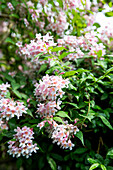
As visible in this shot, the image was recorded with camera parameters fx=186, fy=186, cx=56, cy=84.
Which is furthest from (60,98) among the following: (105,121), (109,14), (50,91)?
(109,14)

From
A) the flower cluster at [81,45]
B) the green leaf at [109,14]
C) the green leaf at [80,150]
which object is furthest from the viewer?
the green leaf at [109,14]

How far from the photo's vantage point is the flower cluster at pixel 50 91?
123cm

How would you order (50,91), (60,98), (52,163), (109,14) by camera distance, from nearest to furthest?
1. (50,91)
2. (60,98)
3. (52,163)
4. (109,14)

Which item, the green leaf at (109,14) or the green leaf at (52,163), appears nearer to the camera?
the green leaf at (52,163)

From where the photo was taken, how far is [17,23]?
1.96 meters

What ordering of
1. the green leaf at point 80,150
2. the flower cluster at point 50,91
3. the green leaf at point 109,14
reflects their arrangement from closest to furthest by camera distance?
the flower cluster at point 50,91 → the green leaf at point 80,150 → the green leaf at point 109,14

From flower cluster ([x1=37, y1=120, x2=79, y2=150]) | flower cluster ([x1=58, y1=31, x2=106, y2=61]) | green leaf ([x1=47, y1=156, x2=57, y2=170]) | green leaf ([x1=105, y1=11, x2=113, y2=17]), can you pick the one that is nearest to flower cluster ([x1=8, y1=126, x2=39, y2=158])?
flower cluster ([x1=37, y1=120, x2=79, y2=150])

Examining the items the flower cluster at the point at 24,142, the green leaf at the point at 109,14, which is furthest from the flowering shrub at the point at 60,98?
the green leaf at the point at 109,14

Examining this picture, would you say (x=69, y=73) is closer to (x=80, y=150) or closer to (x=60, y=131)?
(x=60, y=131)

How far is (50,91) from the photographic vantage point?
4.08ft

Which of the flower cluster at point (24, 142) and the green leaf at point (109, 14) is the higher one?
the green leaf at point (109, 14)

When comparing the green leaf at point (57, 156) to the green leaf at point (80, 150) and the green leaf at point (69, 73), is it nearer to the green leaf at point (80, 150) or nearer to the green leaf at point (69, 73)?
the green leaf at point (80, 150)

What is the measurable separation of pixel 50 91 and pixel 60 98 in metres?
0.18

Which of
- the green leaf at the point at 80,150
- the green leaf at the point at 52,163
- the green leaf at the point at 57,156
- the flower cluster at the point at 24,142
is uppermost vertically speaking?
the flower cluster at the point at 24,142
